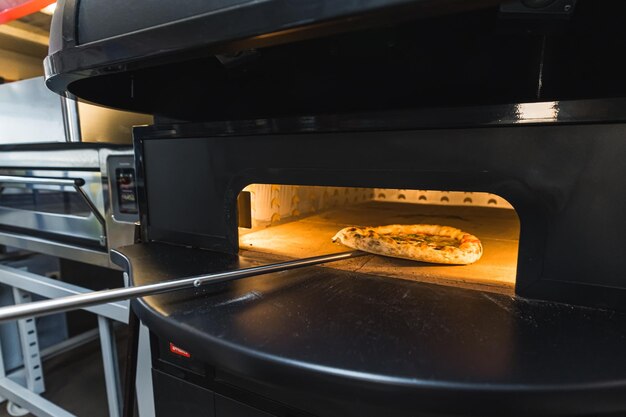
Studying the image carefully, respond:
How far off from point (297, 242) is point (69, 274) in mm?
1753

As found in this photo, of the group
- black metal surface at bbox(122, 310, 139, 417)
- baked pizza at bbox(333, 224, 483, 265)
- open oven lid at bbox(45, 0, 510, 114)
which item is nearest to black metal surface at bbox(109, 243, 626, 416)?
baked pizza at bbox(333, 224, 483, 265)

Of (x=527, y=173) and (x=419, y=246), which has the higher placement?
(x=527, y=173)

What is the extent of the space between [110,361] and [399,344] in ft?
3.69

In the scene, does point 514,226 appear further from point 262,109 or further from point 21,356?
point 21,356

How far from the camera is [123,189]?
1106 mm

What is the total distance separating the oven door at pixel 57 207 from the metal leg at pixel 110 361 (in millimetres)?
259

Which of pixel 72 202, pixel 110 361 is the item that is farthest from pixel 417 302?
pixel 72 202

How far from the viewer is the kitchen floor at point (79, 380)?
5.38 feet

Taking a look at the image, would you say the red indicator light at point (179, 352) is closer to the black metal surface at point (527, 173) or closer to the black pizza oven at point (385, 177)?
the black pizza oven at point (385, 177)

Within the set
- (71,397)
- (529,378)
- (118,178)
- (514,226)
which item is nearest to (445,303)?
(529,378)

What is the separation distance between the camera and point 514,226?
1.16 meters

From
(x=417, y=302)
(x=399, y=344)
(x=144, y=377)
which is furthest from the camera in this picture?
(x=144, y=377)

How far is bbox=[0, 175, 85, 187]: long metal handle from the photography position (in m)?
1.17

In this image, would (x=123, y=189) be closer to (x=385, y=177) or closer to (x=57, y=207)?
(x=57, y=207)
